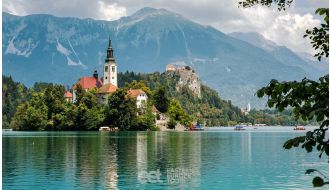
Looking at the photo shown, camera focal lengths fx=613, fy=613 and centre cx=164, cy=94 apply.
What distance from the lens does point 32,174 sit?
128ft

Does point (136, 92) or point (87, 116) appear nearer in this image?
point (87, 116)

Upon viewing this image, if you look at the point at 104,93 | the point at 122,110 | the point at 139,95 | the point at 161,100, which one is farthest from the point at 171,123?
the point at 104,93

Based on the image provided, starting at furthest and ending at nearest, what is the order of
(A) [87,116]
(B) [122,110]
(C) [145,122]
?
1. (C) [145,122]
2. (A) [87,116]
3. (B) [122,110]

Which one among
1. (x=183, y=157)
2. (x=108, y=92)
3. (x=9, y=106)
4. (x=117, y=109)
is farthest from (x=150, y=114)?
(x=183, y=157)

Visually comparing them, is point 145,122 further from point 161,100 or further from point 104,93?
point 104,93

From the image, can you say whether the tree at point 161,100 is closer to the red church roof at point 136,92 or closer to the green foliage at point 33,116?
the red church roof at point 136,92

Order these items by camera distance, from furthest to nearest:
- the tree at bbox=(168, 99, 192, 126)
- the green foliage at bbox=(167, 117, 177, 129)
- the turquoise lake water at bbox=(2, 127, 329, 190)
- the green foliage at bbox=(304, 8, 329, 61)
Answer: the tree at bbox=(168, 99, 192, 126), the green foliage at bbox=(167, 117, 177, 129), the turquoise lake water at bbox=(2, 127, 329, 190), the green foliage at bbox=(304, 8, 329, 61)

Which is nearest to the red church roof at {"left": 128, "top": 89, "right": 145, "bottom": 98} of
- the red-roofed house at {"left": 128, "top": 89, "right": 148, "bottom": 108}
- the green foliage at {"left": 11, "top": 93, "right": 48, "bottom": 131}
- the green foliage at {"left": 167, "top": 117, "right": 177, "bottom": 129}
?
the red-roofed house at {"left": 128, "top": 89, "right": 148, "bottom": 108}

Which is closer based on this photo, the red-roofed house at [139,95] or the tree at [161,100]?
the red-roofed house at [139,95]

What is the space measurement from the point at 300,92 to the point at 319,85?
1.03 feet

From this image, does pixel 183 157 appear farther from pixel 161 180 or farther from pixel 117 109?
pixel 117 109

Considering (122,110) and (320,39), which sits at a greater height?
(122,110)

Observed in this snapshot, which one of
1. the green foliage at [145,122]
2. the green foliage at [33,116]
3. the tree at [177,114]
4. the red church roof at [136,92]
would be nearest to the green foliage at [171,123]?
the tree at [177,114]

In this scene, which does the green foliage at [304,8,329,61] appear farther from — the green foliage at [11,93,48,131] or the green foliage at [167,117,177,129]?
the green foliage at [167,117,177,129]
